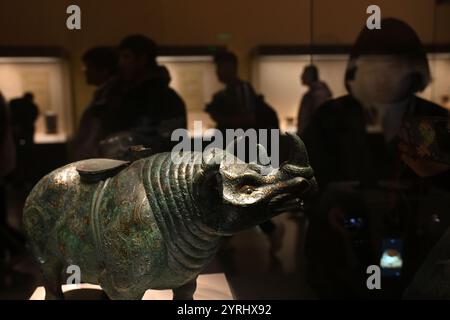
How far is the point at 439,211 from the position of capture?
1.55 m

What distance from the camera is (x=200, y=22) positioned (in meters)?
1.48

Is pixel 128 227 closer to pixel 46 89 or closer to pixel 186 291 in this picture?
pixel 186 291

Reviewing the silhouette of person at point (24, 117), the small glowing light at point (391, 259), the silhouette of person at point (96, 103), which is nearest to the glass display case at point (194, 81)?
the silhouette of person at point (96, 103)

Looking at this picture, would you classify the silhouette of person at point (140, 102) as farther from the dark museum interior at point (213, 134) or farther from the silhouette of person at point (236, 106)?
Result: the silhouette of person at point (236, 106)

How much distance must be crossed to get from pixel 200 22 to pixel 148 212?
2.30ft

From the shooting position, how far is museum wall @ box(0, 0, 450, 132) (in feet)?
4.53

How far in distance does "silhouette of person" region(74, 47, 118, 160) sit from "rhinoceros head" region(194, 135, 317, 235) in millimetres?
590

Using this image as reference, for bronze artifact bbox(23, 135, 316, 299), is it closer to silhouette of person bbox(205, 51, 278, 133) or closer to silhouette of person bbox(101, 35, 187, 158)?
silhouette of person bbox(101, 35, 187, 158)

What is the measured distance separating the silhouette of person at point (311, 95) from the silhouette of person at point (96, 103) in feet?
2.18

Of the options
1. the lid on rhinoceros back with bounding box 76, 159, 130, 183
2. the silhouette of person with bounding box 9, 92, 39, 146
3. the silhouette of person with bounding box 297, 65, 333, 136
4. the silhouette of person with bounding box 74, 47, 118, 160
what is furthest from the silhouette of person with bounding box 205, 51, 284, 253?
the silhouette of person with bounding box 9, 92, 39, 146

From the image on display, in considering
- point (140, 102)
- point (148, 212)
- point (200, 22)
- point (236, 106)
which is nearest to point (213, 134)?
point (236, 106)

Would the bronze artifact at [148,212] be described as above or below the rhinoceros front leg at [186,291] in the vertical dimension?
above

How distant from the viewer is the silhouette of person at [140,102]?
1490 millimetres
